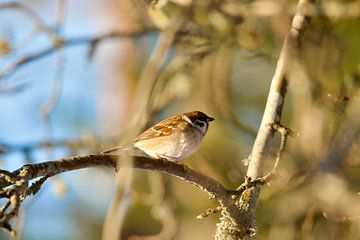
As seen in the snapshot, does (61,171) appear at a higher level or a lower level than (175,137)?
lower

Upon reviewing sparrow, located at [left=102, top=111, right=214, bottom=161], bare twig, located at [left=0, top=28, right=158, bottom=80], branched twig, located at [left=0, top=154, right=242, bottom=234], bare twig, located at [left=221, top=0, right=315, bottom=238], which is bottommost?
branched twig, located at [left=0, top=154, right=242, bottom=234]

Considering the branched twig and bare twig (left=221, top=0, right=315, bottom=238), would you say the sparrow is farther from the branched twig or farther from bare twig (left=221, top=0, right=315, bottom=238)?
the branched twig

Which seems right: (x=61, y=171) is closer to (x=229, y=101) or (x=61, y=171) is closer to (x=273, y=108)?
(x=273, y=108)

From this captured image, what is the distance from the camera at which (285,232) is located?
4.70 metres

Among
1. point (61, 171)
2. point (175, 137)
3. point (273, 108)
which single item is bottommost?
point (61, 171)

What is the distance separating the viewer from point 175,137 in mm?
4824

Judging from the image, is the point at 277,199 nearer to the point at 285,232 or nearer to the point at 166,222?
the point at 285,232

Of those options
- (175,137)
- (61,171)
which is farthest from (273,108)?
(175,137)

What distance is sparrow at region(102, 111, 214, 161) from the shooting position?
4.71m

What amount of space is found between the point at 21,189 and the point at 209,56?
317 centimetres

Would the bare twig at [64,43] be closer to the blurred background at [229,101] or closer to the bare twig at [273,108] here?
the blurred background at [229,101]

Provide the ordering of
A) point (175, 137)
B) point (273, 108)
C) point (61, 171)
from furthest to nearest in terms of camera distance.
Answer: point (175, 137) → point (273, 108) → point (61, 171)

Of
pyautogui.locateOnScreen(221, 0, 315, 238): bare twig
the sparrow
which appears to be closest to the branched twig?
pyautogui.locateOnScreen(221, 0, 315, 238): bare twig

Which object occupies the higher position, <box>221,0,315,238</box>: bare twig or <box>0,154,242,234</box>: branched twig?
<box>221,0,315,238</box>: bare twig
